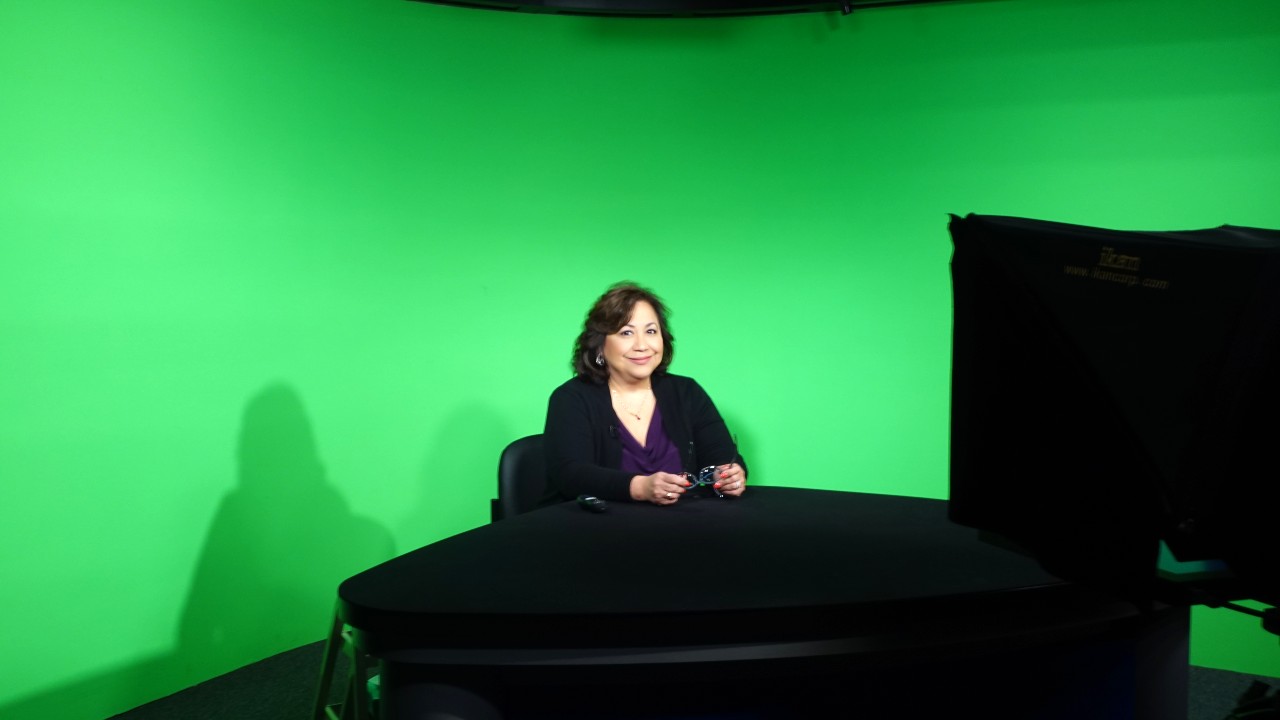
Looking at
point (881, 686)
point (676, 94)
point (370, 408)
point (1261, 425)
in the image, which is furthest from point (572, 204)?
point (1261, 425)

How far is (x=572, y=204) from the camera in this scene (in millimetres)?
4020

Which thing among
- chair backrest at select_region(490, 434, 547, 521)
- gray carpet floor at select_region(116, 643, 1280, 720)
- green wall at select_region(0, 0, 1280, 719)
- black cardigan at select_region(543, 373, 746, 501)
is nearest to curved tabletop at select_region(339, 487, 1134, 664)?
black cardigan at select_region(543, 373, 746, 501)

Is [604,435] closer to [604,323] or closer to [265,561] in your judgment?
[604,323]

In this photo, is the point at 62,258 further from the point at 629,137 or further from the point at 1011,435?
the point at 1011,435

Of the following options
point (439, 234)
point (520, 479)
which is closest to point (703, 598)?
point (520, 479)

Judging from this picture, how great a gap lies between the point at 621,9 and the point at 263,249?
5.22 feet

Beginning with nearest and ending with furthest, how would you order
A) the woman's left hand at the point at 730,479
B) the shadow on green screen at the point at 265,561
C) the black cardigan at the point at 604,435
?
1. the woman's left hand at the point at 730,479
2. the black cardigan at the point at 604,435
3. the shadow on green screen at the point at 265,561

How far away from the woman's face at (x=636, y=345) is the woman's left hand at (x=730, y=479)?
60 centimetres

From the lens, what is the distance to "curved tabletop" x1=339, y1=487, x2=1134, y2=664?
4.58ft

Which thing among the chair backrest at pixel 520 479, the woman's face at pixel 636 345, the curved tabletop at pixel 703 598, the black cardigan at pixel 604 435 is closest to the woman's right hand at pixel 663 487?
the black cardigan at pixel 604 435

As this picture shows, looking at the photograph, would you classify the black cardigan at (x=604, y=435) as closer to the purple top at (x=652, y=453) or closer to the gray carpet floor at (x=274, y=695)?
the purple top at (x=652, y=453)

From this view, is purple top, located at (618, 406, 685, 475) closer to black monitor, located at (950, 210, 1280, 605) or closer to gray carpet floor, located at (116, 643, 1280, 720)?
gray carpet floor, located at (116, 643, 1280, 720)

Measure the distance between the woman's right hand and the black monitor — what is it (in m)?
1.04

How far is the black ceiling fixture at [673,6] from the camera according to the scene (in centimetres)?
367
